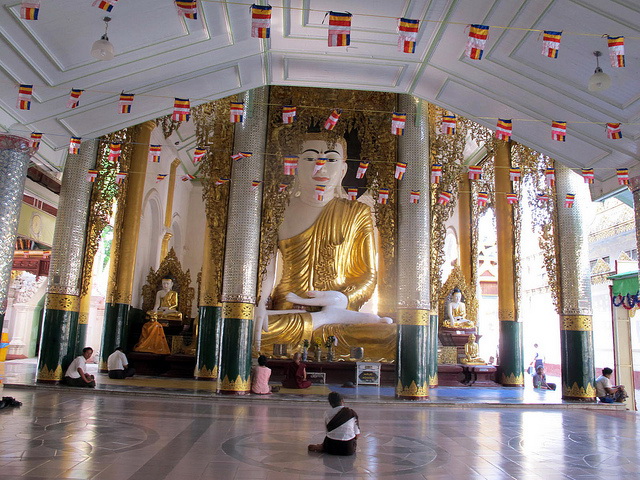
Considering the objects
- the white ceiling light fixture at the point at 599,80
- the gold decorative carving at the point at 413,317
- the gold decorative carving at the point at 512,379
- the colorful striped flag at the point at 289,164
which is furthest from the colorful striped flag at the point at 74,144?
the gold decorative carving at the point at 512,379

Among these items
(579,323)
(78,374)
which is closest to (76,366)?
(78,374)

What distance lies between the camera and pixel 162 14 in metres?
7.22

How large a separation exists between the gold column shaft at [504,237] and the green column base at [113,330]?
8.40 metres

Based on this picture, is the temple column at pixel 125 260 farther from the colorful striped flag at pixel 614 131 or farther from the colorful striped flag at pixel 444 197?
the colorful striped flag at pixel 614 131

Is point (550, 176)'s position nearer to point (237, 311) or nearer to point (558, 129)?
point (558, 129)

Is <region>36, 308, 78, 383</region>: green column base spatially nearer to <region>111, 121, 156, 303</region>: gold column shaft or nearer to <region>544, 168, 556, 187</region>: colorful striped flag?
<region>111, 121, 156, 303</region>: gold column shaft

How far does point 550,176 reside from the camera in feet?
34.8

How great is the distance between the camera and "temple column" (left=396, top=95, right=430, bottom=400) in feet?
31.4

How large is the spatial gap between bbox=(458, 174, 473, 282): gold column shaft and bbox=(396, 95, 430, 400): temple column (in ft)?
18.1

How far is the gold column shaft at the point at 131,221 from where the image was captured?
1266cm

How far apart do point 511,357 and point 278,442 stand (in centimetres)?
875

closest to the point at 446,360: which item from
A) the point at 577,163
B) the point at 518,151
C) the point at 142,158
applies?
the point at 518,151

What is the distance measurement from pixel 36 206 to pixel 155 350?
4558 mm

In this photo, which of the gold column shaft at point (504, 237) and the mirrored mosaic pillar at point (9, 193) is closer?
the mirrored mosaic pillar at point (9, 193)
